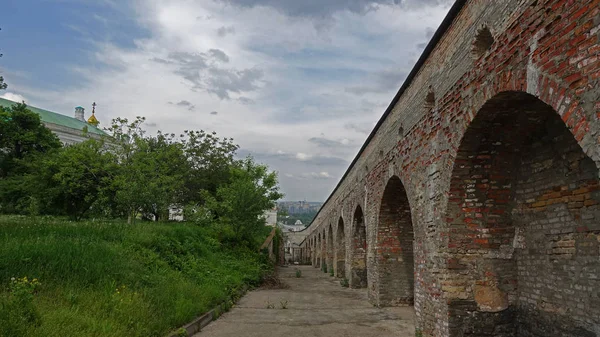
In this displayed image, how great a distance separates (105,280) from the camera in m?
7.04

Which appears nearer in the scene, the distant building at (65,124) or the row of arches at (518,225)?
the row of arches at (518,225)

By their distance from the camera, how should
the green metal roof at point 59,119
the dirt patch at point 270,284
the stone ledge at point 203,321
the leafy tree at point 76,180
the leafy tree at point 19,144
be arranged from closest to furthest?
the stone ledge at point 203,321 → the dirt patch at point 270,284 → the leafy tree at point 76,180 → the leafy tree at point 19,144 → the green metal roof at point 59,119

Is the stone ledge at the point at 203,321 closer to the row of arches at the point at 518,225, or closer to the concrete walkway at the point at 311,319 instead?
the concrete walkway at the point at 311,319

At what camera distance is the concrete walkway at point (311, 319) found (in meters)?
8.30

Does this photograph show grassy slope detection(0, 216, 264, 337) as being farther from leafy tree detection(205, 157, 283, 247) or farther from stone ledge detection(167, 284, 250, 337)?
leafy tree detection(205, 157, 283, 247)

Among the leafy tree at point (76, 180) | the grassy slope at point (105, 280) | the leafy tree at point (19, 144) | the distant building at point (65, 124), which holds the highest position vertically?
the distant building at point (65, 124)

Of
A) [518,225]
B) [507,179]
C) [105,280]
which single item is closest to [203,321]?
[105,280]

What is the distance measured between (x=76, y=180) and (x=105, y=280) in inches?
671

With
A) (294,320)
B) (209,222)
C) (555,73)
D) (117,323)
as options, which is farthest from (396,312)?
(209,222)

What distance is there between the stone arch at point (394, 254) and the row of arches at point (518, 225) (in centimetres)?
478

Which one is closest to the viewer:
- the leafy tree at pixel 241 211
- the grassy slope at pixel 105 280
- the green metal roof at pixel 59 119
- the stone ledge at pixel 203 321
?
the grassy slope at pixel 105 280

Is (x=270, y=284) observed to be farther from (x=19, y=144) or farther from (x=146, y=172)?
(x=19, y=144)

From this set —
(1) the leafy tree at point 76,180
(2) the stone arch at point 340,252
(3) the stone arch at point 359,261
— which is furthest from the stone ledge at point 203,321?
(1) the leafy tree at point 76,180

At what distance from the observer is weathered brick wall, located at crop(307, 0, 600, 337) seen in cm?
425
